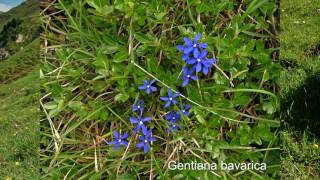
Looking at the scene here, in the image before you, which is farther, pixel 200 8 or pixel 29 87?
pixel 29 87

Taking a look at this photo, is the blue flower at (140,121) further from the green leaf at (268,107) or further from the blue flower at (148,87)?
the green leaf at (268,107)

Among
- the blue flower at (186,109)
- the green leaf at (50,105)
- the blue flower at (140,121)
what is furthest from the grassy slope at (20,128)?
the blue flower at (186,109)

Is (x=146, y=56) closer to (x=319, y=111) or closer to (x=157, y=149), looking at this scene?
(x=157, y=149)

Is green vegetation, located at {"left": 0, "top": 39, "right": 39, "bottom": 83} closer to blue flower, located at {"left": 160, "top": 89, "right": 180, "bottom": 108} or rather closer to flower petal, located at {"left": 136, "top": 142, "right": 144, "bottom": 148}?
flower petal, located at {"left": 136, "top": 142, "right": 144, "bottom": 148}

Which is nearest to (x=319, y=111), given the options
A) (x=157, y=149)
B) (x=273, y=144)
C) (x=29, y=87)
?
(x=273, y=144)

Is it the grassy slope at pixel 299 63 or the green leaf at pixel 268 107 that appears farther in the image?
the grassy slope at pixel 299 63

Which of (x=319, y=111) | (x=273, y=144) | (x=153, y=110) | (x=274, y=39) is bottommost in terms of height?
(x=319, y=111)

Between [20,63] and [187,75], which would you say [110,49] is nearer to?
[187,75]
